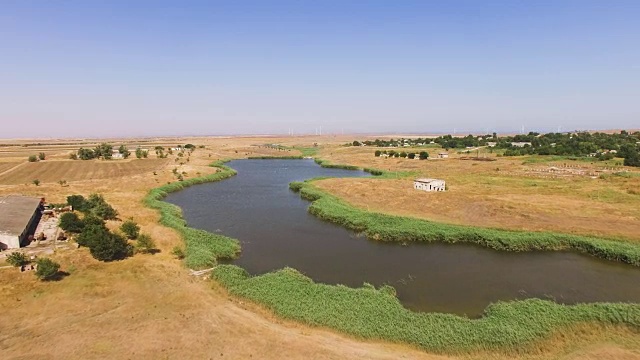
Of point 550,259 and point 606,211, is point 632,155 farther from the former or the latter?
point 550,259

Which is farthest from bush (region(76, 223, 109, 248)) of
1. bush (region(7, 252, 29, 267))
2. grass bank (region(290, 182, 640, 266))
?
grass bank (region(290, 182, 640, 266))

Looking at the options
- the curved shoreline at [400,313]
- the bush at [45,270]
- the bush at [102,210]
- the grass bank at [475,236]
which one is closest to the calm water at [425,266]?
the grass bank at [475,236]

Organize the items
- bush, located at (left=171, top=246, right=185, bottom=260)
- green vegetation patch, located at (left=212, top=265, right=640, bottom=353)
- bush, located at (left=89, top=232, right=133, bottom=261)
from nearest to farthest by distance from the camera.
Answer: green vegetation patch, located at (left=212, top=265, right=640, bottom=353), bush, located at (left=89, top=232, right=133, bottom=261), bush, located at (left=171, top=246, right=185, bottom=260)

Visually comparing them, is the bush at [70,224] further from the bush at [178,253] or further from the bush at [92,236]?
the bush at [178,253]

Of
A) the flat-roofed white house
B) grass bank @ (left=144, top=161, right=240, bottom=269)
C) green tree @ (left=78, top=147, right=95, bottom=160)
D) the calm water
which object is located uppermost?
green tree @ (left=78, top=147, right=95, bottom=160)

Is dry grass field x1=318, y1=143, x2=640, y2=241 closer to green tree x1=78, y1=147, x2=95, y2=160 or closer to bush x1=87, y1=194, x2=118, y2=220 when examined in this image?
bush x1=87, y1=194, x2=118, y2=220

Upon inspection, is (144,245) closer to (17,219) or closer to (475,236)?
(17,219)

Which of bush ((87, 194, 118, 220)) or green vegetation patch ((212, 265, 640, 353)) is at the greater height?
bush ((87, 194, 118, 220))
